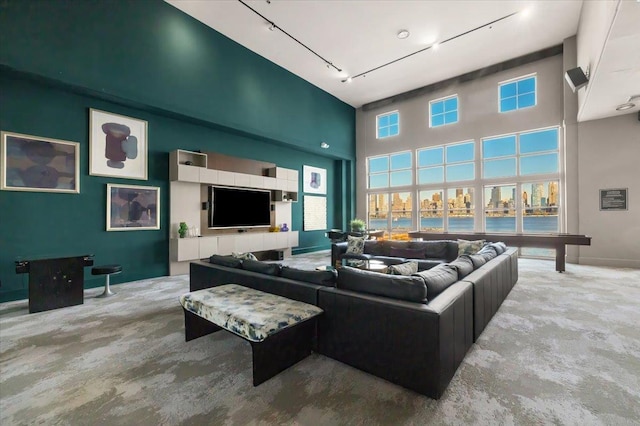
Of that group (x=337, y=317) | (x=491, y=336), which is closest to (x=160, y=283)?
(x=337, y=317)

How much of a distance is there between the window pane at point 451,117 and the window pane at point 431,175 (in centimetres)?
139

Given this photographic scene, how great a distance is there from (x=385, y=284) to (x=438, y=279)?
428mm

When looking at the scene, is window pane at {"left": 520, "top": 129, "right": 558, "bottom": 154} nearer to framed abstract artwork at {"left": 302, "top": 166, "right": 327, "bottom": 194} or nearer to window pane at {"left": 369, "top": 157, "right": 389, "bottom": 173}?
window pane at {"left": 369, "top": 157, "right": 389, "bottom": 173}

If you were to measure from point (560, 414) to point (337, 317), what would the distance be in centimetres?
144

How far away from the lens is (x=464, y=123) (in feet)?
26.0

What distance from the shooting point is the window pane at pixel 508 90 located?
7250 mm

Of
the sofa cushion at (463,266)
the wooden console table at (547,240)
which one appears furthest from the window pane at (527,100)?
the sofa cushion at (463,266)

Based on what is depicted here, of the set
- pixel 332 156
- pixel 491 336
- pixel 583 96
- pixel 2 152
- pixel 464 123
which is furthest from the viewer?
pixel 332 156

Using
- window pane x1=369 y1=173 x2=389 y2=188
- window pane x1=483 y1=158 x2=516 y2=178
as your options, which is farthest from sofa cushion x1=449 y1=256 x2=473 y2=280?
window pane x1=369 y1=173 x2=389 y2=188

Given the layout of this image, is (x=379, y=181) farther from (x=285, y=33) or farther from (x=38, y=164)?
(x=38, y=164)

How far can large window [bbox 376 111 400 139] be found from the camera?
30.4 ft

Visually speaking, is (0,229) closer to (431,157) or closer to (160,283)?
(160,283)

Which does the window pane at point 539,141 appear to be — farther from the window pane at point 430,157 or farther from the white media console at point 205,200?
the white media console at point 205,200

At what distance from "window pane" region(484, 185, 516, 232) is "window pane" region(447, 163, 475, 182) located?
590mm
